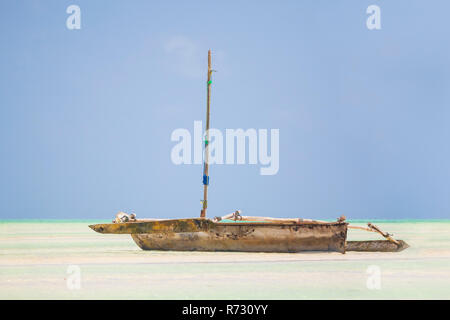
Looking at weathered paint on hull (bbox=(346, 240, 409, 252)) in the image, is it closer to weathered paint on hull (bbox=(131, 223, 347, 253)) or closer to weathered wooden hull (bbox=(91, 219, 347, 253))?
weathered paint on hull (bbox=(131, 223, 347, 253))

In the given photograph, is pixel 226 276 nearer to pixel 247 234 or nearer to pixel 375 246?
pixel 247 234

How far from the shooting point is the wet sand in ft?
34.8

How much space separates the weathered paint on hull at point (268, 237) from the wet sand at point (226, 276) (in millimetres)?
260

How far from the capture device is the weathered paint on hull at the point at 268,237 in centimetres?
1677

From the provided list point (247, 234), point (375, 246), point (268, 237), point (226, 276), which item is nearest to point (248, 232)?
point (247, 234)

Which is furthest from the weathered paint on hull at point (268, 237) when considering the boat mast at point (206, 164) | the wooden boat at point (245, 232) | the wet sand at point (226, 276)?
the boat mast at point (206, 164)

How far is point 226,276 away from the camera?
12.8 metres

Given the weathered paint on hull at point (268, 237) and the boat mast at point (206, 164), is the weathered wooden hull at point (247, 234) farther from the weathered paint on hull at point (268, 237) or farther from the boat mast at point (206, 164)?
the boat mast at point (206, 164)

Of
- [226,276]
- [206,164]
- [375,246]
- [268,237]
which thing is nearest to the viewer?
[226,276]

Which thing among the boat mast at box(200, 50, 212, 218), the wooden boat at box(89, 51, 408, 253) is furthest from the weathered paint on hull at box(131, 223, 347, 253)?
the boat mast at box(200, 50, 212, 218)

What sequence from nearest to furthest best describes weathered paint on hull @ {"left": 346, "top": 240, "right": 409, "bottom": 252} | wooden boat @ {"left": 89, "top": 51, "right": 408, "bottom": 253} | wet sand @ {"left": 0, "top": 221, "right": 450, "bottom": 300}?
1. wet sand @ {"left": 0, "top": 221, "right": 450, "bottom": 300}
2. wooden boat @ {"left": 89, "top": 51, "right": 408, "bottom": 253}
3. weathered paint on hull @ {"left": 346, "top": 240, "right": 409, "bottom": 252}

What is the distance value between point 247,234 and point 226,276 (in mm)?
4298
